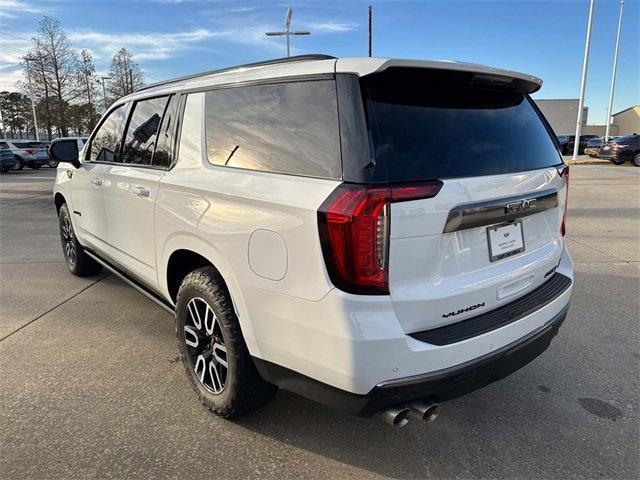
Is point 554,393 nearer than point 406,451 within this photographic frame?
No

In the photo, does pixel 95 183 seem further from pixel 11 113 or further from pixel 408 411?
pixel 11 113

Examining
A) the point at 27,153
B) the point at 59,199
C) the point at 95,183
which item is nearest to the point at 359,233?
the point at 95,183

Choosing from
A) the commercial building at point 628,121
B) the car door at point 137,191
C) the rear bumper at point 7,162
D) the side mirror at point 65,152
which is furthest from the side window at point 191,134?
the commercial building at point 628,121

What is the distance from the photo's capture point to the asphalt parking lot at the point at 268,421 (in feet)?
7.58

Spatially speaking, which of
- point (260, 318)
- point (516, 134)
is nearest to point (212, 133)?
point (260, 318)

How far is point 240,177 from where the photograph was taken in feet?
7.62

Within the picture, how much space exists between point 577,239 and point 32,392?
23.6 feet

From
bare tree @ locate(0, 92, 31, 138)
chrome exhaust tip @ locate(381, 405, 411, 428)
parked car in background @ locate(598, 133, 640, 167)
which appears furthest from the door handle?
bare tree @ locate(0, 92, 31, 138)

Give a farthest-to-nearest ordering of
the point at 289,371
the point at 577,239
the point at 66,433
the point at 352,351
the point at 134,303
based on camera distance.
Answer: the point at 577,239 → the point at 134,303 → the point at 66,433 → the point at 289,371 → the point at 352,351

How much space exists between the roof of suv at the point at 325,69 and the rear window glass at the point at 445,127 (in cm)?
5

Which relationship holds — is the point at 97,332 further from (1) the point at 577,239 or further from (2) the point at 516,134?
(1) the point at 577,239

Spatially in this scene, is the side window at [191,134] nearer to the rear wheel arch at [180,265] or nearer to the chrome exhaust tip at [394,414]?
the rear wheel arch at [180,265]

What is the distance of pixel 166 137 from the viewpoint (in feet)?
10.0

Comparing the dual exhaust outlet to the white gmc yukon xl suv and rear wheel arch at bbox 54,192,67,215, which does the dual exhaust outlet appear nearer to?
the white gmc yukon xl suv
